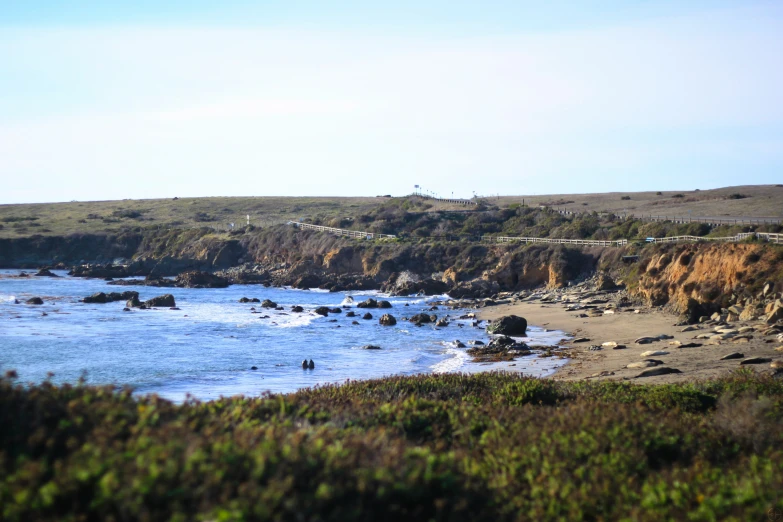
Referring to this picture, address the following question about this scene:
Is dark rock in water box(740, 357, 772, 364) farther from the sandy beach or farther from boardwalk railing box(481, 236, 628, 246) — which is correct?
boardwalk railing box(481, 236, 628, 246)

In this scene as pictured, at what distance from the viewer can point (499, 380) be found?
15719mm

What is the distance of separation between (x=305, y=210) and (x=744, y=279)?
90.8 metres

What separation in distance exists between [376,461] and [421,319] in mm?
35627

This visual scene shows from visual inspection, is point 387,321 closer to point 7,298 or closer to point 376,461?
point 7,298

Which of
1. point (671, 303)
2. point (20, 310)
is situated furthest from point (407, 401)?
point (20, 310)

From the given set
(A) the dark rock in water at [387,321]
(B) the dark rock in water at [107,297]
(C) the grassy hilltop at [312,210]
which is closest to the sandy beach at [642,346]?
(A) the dark rock in water at [387,321]

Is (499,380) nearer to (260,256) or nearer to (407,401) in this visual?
(407,401)

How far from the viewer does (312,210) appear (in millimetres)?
117125

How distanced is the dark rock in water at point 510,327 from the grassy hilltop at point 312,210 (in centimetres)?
3128

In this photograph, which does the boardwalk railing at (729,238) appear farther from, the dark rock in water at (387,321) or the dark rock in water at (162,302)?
→ the dark rock in water at (162,302)

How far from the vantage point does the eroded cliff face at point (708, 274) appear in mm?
33438

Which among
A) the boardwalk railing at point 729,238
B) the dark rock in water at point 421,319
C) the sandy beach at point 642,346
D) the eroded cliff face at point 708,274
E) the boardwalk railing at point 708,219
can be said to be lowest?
the dark rock in water at point 421,319

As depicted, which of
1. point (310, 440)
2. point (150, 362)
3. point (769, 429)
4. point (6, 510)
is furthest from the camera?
point (150, 362)

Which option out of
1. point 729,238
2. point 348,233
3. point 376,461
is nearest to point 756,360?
point 376,461
